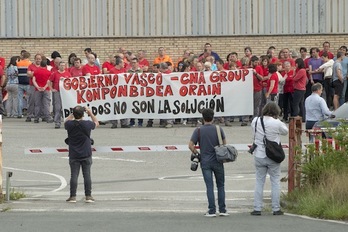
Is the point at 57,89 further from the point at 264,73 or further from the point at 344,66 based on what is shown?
the point at 344,66

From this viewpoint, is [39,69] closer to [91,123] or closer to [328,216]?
[91,123]

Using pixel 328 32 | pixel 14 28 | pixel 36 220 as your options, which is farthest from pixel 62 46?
pixel 36 220

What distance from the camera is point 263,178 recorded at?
16391 millimetres

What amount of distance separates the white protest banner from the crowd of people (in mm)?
276

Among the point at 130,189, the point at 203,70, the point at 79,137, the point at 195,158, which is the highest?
the point at 203,70

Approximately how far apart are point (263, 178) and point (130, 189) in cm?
418

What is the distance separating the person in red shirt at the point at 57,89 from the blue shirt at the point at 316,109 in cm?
890

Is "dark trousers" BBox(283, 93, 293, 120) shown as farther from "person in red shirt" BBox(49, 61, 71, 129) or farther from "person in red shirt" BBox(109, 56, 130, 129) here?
"person in red shirt" BBox(49, 61, 71, 129)

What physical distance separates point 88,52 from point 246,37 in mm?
6873

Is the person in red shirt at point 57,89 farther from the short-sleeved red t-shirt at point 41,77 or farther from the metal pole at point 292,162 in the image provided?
the metal pole at point 292,162

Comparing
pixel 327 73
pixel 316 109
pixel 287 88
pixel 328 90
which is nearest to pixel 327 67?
pixel 327 73

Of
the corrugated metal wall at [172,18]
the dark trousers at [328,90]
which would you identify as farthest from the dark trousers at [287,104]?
the corrugated metal wall at [172,18]

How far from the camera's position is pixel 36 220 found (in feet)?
51.2

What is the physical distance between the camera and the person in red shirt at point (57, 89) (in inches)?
1170
